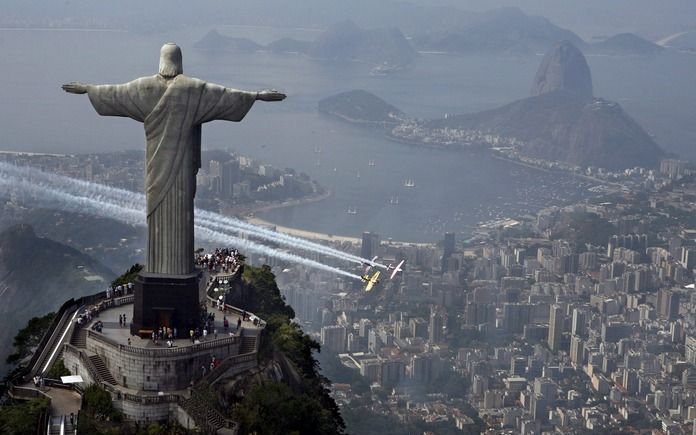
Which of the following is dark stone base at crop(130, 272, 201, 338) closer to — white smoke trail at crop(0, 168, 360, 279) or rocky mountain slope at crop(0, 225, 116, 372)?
rocky mountain slope at crop(0, 225, 116, 372)

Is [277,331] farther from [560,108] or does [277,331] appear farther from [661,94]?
[661,94]

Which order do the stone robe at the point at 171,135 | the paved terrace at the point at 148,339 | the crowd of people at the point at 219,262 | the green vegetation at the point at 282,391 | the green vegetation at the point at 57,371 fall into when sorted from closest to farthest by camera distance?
the green vegetation at the point at 282,391, the green vegetation at the point at 57,371, the paved terrace at the point at 148,339, the stone robe at the point at 171,135, the crowd of people at the point at 219,262

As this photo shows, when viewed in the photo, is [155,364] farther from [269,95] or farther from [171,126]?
[269,95]

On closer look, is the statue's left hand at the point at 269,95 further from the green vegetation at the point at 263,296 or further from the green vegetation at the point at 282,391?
the green vegetation at the point at 263,296

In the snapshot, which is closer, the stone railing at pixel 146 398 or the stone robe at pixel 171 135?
the stone railing at pixel 146 398

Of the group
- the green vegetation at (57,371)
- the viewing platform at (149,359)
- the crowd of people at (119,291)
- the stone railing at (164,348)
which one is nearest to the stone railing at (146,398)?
the viewing platform at (149,359)
